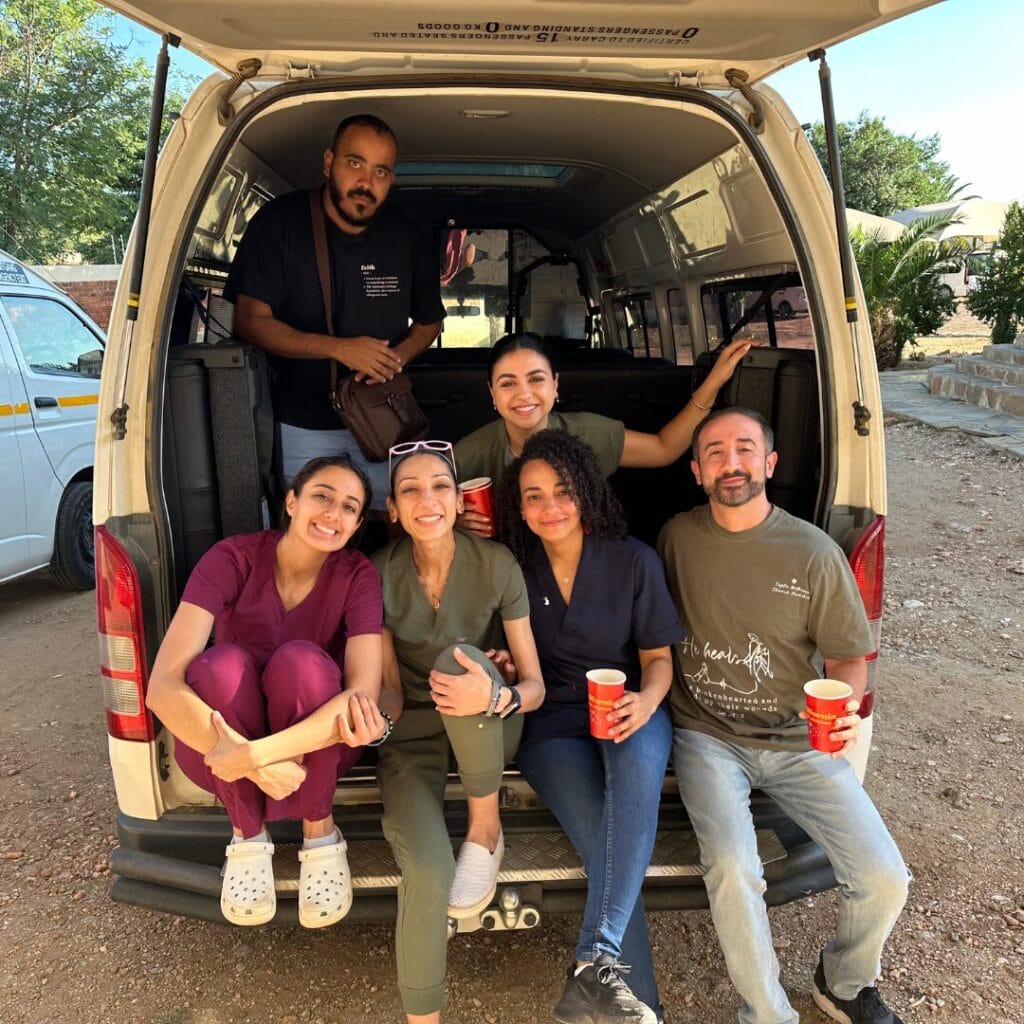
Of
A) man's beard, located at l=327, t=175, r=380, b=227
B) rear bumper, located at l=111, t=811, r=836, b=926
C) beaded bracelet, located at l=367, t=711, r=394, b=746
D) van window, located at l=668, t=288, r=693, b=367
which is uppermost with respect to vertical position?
man's beard, located at l=327, t=175, r=380, b=227

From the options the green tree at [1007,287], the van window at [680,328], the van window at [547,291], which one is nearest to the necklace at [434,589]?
the van window at [680,328]

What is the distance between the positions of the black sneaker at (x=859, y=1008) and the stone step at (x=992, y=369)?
1070 cm

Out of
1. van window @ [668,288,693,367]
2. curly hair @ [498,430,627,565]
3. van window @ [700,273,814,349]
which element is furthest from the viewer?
van window @ [668,288,693,367]

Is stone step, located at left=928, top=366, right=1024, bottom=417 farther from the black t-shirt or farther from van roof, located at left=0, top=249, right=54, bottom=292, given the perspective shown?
van roof, located at left=0, top=249, right=54, bottom=292

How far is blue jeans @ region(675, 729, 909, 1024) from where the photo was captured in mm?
2109

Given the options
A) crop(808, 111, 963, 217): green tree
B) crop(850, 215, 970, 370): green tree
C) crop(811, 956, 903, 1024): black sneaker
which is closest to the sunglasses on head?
crop(811, 956, 903, 1024): black sneaker

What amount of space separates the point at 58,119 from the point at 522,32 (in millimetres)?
17786

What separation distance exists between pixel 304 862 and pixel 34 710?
8.82 ft

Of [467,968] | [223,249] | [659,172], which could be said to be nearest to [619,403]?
[659,172]

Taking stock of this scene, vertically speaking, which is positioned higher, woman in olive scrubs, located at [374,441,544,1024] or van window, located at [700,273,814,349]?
van window, located at [700,273,814,349]

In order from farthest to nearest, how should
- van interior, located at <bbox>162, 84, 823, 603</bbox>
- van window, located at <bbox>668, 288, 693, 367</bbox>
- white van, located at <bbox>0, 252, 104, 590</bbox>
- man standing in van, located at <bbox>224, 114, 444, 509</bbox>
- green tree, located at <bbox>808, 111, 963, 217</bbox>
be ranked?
green tree, located at <bbox>808, 111, 963, 217</bbox>
white van, located at <bbox>0, 252, 104, 590</bbox>
van window, located at <bbox>668, 288, 693, 367</bbox>
man standing in van, located at <bbox>224, 114, 444, 509</bbox>
van interior, located at <bbox>162, 84, 823, 603</bbox>

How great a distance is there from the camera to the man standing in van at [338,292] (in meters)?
3.15

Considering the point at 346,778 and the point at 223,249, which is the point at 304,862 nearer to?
the point at 346,778

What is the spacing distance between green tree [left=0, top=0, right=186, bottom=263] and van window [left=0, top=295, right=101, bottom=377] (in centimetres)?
1271
